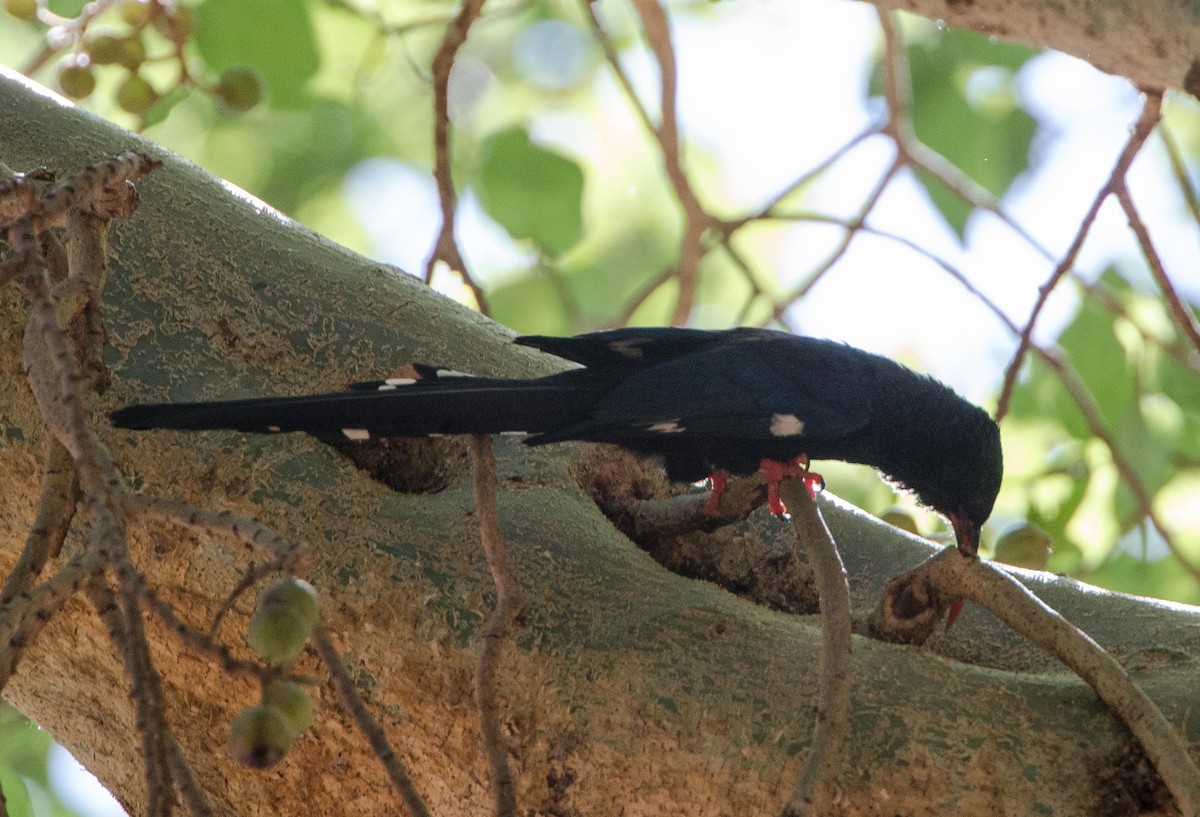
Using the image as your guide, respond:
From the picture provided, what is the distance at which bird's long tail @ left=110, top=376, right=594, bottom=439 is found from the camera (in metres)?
1.66

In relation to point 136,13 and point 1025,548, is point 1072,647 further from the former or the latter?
point 136,13

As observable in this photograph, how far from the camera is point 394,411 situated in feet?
5.93

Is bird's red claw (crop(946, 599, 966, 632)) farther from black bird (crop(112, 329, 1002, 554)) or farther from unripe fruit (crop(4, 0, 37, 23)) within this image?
unripe fruit (crop(4, 0, 37, 23))

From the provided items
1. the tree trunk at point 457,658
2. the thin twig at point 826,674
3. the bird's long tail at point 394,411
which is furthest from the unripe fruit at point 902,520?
the bird's long tail at point 394,411

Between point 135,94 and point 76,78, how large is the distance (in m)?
0.14

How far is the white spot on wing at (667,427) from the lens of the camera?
2.08m

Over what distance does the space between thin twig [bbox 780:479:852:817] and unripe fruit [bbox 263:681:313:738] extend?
0.54 meters

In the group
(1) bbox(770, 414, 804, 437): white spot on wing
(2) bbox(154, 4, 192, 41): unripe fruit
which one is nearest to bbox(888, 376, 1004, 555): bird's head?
(1) bbox(770, 414, 804, 437): white spot on wing

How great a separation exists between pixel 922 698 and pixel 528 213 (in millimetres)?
2299

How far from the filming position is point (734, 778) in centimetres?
162

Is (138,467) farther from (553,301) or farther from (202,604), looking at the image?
(553,301)

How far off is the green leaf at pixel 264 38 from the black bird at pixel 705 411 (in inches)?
71.9

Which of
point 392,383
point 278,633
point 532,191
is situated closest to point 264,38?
point 532,191

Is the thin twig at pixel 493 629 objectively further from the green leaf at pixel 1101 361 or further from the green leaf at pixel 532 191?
the green leaf at pixel 1101 361
